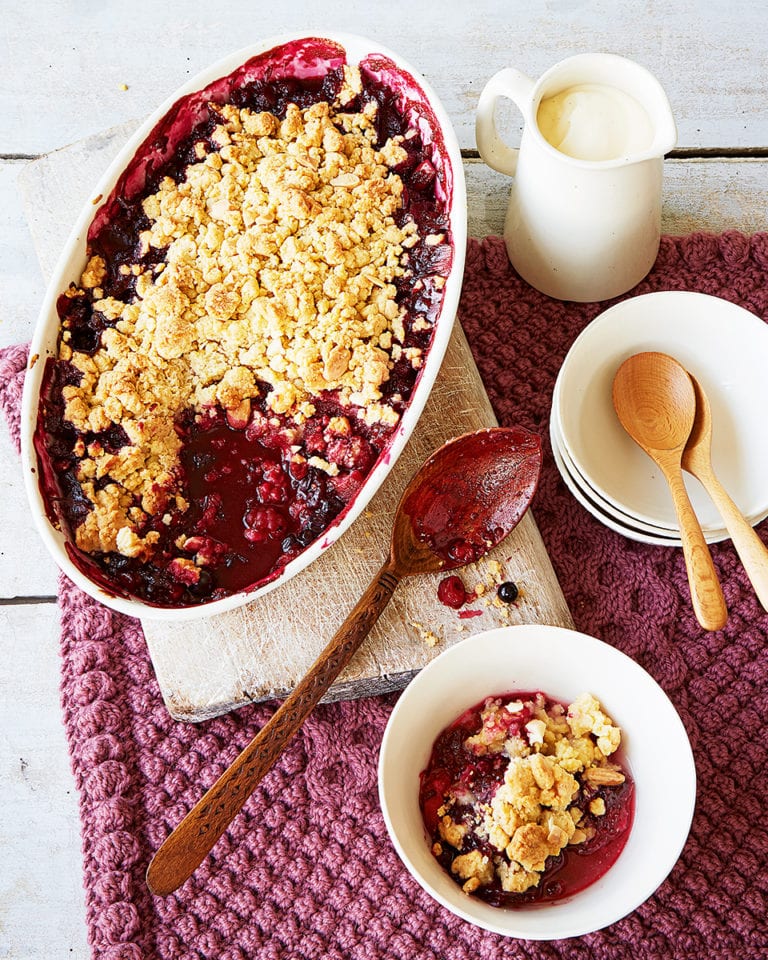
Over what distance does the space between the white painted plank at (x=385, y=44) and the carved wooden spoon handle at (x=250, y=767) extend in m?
0.87

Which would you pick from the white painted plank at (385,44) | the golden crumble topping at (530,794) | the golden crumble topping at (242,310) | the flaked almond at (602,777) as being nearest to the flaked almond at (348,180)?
the golden crumble topping at (242,310)

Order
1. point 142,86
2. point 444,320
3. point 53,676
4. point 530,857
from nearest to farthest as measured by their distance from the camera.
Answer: point 530,857 < point 444,320 < point 53,676 < point 142,86

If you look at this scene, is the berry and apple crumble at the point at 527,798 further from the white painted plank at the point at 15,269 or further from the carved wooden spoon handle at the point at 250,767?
the white painted plank at the point at 15,269

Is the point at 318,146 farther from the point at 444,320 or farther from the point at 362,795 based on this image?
the point at 362,795

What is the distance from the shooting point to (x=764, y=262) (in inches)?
58.2

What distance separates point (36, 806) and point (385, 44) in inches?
52.2

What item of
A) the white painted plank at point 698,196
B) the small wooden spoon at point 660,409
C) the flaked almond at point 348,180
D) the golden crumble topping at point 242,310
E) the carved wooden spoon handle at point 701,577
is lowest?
the carved wooden spoon handle at point 701,577

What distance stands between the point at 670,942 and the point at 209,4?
1.60 metres

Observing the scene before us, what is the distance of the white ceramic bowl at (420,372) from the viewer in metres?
1.21

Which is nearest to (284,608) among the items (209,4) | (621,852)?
(621,852)

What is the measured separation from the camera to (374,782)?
1.35 m

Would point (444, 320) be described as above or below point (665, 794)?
above

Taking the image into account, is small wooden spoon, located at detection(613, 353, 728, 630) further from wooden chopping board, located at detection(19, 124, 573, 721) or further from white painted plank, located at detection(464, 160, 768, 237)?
white painted plank, located at detection(464, 160, 768, 237)

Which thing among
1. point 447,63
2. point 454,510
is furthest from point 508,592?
point 447,63
